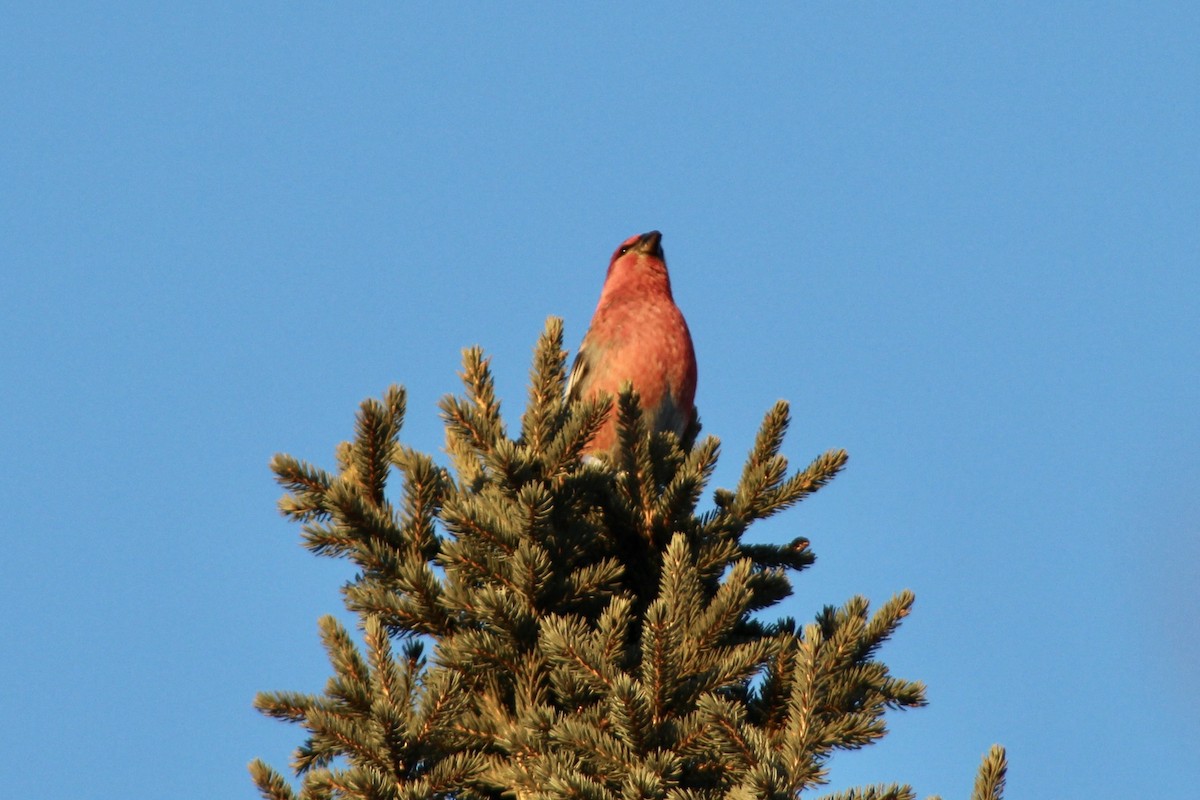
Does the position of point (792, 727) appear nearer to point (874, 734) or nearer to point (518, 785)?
point (874, 734)

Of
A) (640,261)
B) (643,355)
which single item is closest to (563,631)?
(643,355)

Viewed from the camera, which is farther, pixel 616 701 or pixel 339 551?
pixel 339 551

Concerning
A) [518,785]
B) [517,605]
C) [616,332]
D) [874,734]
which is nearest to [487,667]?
[517,605]

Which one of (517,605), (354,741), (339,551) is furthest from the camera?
(339,551)

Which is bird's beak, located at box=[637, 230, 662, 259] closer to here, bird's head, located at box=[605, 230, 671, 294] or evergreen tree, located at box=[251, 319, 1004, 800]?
bird's head, located at box=[605, 230, 671, 294]

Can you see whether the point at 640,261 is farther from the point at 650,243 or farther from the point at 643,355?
the point at 643,355

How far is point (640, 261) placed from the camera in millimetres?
7465

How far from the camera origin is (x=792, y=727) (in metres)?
2.99

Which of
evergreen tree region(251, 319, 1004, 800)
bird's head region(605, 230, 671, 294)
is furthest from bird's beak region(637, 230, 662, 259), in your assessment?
evergreen tree region(251, 319, 1004, 800)

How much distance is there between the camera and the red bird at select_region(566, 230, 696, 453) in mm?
6094

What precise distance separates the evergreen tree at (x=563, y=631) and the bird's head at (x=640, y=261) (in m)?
3.35

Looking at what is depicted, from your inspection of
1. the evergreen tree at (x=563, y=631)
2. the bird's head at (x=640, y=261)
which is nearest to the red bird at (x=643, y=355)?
the bird's head at (x=640, y=261)

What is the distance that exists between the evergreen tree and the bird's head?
335cm

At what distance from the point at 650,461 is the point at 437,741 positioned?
109 cm
